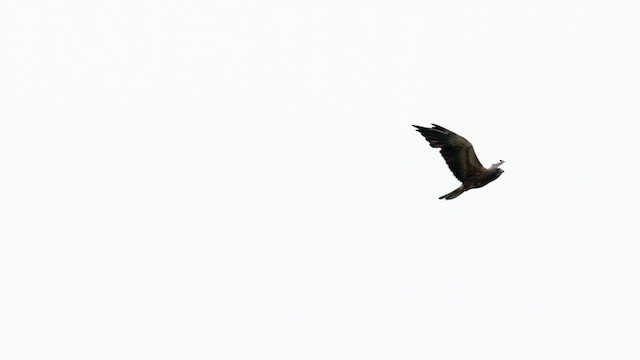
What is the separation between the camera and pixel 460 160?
110062 mm

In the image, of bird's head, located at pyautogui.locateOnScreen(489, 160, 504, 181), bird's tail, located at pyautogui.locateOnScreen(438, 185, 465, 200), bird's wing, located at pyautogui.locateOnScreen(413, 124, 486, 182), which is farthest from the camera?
bird's head, located at pyautogui.locateOnScreen(489, 160, 504, 181)

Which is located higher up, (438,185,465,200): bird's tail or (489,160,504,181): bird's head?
(489,160,504,181): bird's head

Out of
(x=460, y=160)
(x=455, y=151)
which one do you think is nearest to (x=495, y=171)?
(x=460, y=160)

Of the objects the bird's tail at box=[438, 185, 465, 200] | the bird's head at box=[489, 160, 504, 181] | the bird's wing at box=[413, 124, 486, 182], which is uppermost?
the bird's wing at box=[413, 124, 486, 182]

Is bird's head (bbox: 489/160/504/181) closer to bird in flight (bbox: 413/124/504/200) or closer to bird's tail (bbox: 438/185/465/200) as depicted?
bird in flight (bbox: 413/124/504/200)

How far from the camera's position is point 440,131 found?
109 m

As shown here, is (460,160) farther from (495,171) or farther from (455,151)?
(495,171)

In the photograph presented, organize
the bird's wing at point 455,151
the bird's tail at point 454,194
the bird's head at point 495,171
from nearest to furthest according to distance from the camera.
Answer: the bird's wing at point 455,151, the bird's tail at point 454,194, the bird's head at point 495,171

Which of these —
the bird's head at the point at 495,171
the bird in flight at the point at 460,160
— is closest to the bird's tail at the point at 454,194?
the bird in flight at the point at 460,160

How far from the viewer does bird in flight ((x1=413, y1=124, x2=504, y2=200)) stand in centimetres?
10919

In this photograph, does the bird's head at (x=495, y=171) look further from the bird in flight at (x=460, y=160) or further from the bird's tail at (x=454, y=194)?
the bird's tail at (x=454, y=194)

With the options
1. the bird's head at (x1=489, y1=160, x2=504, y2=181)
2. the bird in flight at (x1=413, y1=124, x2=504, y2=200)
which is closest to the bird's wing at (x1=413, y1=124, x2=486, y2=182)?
the bird in flight at (x1=413, y1=124, x2=504, y2=200)

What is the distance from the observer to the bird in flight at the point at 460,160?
358 ft

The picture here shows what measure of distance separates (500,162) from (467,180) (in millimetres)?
1444
